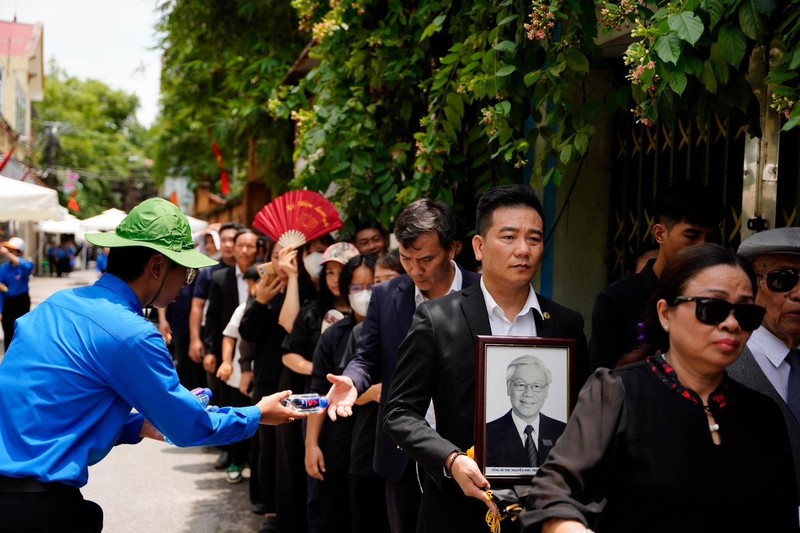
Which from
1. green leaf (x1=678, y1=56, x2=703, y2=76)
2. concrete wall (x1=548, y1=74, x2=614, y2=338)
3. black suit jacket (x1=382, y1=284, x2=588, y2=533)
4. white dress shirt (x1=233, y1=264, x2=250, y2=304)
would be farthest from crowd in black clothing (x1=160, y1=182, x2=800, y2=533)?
concrete wall (x1=548, y1=74, x2=614, y2=338)

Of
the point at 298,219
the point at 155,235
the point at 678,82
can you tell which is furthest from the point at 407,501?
the point at 298,219

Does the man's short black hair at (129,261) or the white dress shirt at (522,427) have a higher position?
the man's short black hair at (129,261)

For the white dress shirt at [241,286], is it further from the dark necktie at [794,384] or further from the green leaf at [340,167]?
the dark necktie at [794,384]

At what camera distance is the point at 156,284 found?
11.3 feet

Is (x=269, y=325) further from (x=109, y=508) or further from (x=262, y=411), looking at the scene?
(x=262, y=411)

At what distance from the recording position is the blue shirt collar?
335cm

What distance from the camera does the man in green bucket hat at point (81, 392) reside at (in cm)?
307

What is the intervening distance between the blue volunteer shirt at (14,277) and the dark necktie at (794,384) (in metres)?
14.2

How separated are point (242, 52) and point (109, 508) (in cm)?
843

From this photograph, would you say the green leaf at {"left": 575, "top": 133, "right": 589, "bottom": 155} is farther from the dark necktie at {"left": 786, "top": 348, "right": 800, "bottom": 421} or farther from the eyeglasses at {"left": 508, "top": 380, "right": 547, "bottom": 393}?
the eyeglasses at {"left": 508, "top": 380, "right": 547, "bottom": 393}

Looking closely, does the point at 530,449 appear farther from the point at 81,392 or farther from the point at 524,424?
the point at 81,392

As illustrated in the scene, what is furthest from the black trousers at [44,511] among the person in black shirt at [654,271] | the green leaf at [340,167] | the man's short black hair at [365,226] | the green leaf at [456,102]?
the man's short black hair at [365,226]

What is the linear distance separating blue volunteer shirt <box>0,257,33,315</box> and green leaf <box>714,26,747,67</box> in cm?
1401

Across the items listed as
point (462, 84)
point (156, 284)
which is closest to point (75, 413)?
point (156, 284)
